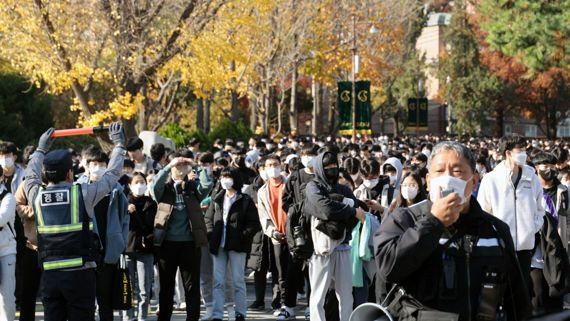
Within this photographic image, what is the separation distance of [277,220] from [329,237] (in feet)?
7.99

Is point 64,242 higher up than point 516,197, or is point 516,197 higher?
point 516,197

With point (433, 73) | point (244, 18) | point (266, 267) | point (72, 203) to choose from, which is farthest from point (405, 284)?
point (433, 73)

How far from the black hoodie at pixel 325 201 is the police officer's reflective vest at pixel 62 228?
2346 mm

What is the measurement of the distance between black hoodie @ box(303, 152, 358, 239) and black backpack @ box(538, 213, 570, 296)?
189 cm

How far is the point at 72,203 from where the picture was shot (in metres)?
7.03

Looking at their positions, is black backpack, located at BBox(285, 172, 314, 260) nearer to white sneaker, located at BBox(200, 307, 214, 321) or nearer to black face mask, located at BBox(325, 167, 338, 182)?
black face mask, located at BBox(325, 167, 338, 182)

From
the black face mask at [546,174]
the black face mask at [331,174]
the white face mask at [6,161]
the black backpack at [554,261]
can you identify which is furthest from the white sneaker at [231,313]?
the black face mask at [546,174]

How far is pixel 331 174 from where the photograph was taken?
8.81m

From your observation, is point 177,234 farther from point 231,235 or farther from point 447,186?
point 447,186

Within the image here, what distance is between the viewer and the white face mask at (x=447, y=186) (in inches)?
153

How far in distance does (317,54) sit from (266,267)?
2641 centimetres

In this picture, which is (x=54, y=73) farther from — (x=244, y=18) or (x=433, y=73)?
(x=433, y=73)

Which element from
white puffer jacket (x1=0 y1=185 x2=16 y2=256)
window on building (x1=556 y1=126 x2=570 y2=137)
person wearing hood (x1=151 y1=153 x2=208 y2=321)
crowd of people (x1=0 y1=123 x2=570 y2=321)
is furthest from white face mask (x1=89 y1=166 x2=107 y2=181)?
window on building (x1=556 y1=126 x2=570 y2=137)

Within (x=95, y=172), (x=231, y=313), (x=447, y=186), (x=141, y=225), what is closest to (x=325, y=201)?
(x=95, y=172)
